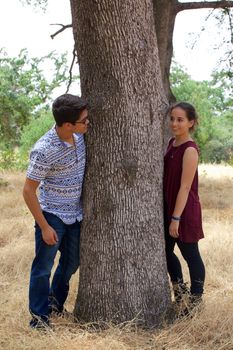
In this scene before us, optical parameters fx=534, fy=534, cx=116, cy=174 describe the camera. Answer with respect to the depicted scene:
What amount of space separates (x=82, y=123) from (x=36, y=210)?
607 millimetres

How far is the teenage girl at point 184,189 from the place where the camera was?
346 centimetres

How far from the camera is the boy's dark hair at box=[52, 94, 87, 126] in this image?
3221 mm

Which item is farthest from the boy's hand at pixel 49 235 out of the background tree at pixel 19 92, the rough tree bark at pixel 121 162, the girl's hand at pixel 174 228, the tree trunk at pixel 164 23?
the background tree at pixel 19 92

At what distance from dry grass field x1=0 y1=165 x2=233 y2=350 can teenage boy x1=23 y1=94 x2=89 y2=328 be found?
8.3 inches

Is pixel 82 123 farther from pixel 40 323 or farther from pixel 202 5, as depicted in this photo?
pixel 202 5

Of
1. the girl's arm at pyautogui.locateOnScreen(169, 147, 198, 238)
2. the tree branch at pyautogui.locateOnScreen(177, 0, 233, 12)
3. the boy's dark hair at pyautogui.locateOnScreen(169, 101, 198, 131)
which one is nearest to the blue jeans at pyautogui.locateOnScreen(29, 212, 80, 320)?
the girl's arm at pyautogui.locateOnScreen(169, 147, 198, 238)

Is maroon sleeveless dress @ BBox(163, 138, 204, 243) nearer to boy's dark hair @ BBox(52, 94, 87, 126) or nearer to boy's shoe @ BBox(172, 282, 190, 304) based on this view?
boy's shoe @ BBox(172, 282, 190, 304)

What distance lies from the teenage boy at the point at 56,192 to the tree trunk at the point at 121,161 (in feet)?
0.34

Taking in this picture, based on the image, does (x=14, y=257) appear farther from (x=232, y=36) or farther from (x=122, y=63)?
(x=232, y=36)

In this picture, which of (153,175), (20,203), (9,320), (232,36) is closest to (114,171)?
(153,175)

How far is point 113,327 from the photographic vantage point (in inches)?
136

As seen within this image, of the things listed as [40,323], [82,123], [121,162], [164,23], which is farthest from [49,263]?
[164,23]

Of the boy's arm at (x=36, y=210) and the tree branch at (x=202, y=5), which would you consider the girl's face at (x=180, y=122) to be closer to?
the boy's arm at (x=36, y=210)

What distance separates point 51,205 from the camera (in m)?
3.43
